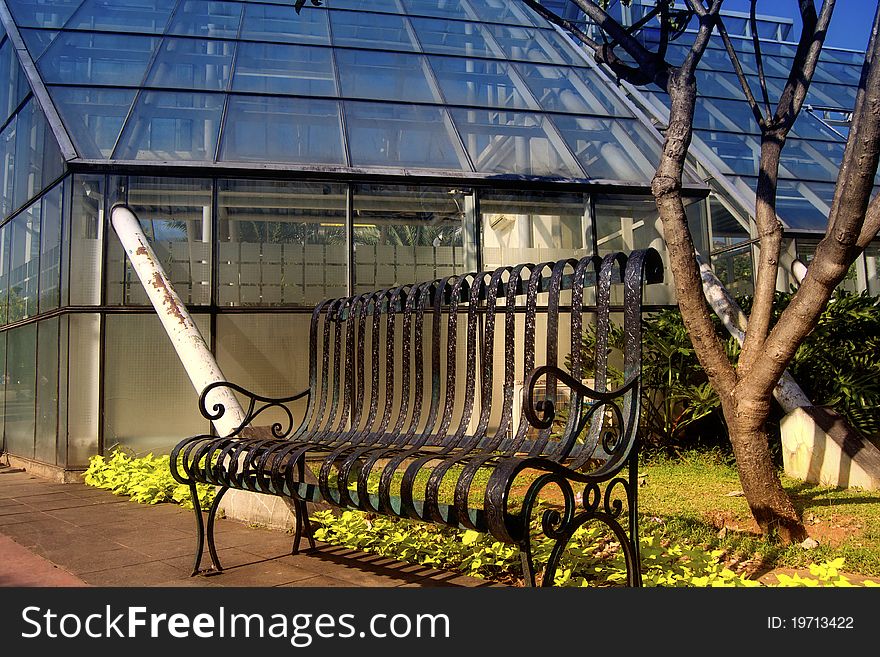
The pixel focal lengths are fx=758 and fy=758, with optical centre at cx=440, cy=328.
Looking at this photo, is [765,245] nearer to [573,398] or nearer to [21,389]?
[573,398]

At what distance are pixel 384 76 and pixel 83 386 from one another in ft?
16.7

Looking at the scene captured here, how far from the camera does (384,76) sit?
30.9ft

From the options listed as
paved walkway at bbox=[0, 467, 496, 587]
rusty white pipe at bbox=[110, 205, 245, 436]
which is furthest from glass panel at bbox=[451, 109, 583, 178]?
paved walkway at bbox=[0, 467, 496, 587]

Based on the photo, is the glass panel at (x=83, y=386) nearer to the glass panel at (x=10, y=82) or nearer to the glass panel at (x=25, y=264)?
the glass panel at (x=25, y=264)

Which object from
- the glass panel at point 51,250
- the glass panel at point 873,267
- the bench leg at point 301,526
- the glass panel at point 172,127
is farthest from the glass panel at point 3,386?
the glass panel at point 873,267

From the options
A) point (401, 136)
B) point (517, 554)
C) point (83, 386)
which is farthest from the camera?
point (401, 136)

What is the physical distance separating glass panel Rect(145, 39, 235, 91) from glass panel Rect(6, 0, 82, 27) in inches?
60.3

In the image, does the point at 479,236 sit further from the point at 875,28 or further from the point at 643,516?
the point at 875,28

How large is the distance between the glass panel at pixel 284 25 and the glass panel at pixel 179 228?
358cm

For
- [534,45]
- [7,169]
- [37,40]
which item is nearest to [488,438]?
[37,40]

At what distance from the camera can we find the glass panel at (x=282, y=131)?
7824mm

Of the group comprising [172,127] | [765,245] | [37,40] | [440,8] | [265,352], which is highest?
[440,8]

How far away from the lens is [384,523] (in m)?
4.08

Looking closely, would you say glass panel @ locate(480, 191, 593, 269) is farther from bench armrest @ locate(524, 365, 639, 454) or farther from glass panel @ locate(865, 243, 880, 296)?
bench armrest @ locate(524, 365, 639, 454)
